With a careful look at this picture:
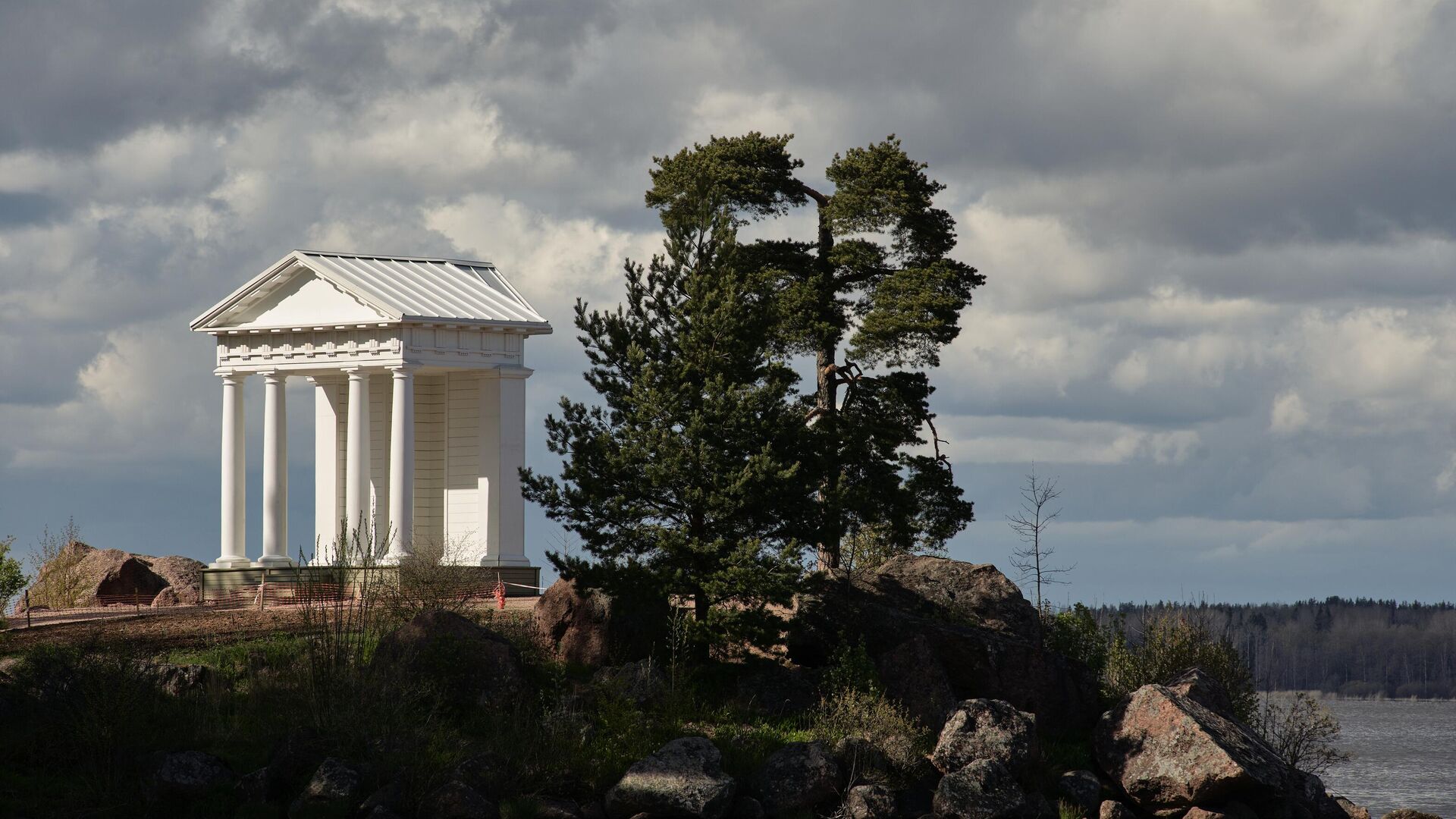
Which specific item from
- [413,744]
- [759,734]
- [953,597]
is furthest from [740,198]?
[413,744]

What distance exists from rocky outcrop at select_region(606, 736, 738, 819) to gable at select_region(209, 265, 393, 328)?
1990 centimetres

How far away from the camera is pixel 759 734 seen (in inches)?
1016

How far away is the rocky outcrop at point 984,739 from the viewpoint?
83.9 feet

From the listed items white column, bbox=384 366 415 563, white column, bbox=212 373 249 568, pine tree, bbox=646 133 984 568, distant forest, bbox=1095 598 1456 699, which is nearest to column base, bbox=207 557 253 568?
white column, bbox=212 373 249 568

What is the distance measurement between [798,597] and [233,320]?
65.1 feet

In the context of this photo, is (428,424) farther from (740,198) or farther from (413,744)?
(413,744)

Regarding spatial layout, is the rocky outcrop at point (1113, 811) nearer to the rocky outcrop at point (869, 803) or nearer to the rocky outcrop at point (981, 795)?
the rocky outcrop at point (981, 795)

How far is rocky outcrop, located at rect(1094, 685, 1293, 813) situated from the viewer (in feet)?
85.1

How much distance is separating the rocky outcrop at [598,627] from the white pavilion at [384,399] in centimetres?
1155

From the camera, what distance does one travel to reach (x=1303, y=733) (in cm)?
3362

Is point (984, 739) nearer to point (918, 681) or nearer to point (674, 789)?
point (918, 681)

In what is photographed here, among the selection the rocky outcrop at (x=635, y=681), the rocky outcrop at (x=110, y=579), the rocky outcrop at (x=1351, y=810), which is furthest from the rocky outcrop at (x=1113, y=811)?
the rocky outcrop at (x=110, y=579)

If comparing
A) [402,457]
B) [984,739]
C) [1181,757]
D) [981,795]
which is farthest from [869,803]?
[402,457]

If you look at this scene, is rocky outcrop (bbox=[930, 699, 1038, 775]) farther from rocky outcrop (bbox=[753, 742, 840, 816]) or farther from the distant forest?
the distant forest
